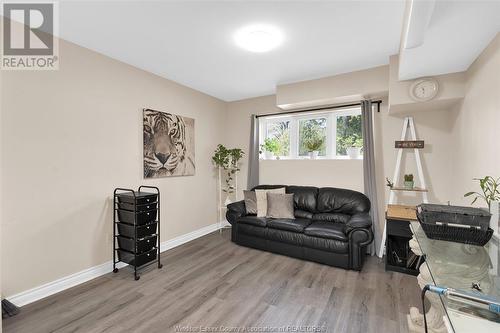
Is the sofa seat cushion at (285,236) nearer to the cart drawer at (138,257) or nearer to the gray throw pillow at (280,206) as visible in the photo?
the gray throw pillow at (280,206)

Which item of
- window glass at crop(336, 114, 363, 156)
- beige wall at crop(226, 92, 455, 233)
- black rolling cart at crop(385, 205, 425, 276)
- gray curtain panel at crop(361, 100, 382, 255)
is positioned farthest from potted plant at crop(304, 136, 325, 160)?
black rolling cart at crop(385, 205, 425, 276)

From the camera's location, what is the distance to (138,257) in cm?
272

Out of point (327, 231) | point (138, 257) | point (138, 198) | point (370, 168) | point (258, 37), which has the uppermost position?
point (258, 37)

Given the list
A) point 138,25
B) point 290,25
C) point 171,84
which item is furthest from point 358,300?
point 171,84

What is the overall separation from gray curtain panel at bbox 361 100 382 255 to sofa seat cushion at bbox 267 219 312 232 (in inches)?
38.0

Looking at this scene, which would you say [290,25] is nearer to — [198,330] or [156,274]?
[198,330]

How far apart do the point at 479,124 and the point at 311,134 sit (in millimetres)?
2294

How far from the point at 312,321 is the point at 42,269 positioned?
8.75 ft

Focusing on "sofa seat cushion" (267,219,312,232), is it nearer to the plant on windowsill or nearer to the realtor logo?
the plant on windowsill

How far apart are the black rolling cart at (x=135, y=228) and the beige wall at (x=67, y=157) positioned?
13 centimetres

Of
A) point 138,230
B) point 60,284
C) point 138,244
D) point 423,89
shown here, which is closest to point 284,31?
point 423,89

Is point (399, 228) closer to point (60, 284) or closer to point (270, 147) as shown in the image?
point (270, 147)

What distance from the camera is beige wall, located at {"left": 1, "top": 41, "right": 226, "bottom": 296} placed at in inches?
83.4

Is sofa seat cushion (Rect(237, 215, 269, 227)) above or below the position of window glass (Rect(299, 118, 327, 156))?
below
